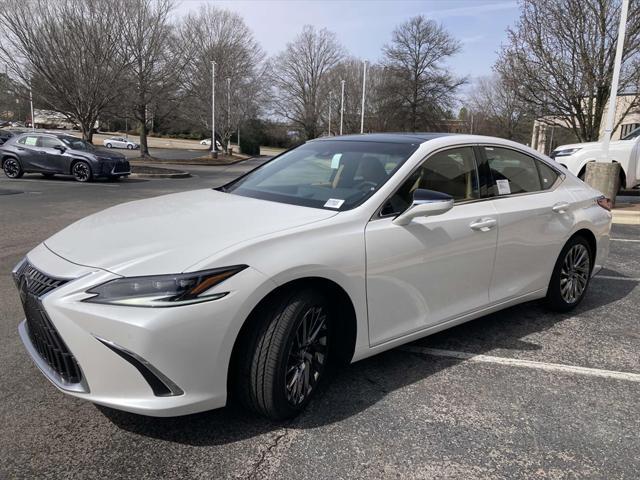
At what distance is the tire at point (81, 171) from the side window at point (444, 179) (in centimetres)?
1593

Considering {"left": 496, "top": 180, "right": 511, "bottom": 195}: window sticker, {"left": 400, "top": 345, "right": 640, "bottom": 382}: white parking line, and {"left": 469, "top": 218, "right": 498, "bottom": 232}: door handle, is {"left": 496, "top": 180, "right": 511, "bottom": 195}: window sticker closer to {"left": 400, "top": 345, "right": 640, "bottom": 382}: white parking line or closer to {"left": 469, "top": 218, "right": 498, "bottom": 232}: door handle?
{"left": 469, "top": 218, "right": 498, "bottom": 232}: door handle

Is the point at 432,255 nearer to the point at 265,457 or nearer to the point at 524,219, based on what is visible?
the point at 524,219

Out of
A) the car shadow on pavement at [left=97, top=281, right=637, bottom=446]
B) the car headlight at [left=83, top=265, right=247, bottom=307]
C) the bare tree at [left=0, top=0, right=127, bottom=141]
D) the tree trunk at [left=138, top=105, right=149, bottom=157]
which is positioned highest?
the bare tree at [left=0, top=0, right=127, bottom=141]

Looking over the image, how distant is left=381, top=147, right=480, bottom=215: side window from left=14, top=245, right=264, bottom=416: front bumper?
3.96 ft

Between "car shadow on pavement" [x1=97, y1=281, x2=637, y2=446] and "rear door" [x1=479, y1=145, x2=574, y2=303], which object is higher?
"rear door" [x1=479, y1=145, x2=574, y2=303]

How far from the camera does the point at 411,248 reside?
3188 mm

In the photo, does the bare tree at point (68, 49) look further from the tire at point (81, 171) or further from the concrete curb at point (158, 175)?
the tire at point (81, 171)

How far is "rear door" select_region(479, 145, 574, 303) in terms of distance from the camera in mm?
3914

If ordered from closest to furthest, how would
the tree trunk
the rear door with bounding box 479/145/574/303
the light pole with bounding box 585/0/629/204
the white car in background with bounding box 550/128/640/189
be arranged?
the rear door with bounding box 479/145/574/303
the light pole with bounding box 585/0/629/204
the white car in background with bounding box 550/128/640/189
the tree trunk

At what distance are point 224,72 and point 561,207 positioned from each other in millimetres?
42220

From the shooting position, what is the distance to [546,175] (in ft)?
14.9

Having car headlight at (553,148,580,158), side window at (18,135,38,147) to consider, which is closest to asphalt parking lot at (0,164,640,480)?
car headlight at (553,148,580,158)

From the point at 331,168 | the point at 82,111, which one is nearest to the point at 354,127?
the point at 82,111

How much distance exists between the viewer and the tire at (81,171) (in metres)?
17.1
